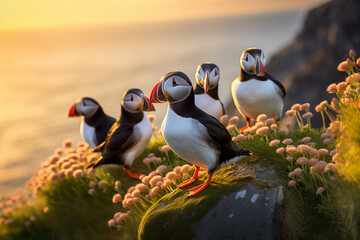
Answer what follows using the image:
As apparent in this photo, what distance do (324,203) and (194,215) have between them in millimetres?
1382

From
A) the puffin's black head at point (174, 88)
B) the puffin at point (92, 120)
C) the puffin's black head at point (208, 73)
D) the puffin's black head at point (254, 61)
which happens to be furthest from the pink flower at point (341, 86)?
the puffin at point (92, 120)

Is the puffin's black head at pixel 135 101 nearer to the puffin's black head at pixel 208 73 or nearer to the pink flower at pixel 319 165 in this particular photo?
the puffin's black head at pixel 208 73

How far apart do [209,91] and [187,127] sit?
6.02 feet

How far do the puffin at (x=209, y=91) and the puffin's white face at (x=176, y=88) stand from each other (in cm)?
121

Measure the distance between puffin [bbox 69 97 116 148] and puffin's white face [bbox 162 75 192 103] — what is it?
322cm

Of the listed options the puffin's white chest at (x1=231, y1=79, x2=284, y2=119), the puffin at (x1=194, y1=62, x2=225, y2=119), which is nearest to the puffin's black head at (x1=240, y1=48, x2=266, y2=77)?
Answer: the puffin's white chest at (x1=231, y1=79, x2=284, y2=119)

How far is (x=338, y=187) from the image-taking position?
445 cm

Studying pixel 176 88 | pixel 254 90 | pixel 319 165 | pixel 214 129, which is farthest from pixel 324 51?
pixel 176 88

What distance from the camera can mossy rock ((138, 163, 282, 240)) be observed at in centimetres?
415

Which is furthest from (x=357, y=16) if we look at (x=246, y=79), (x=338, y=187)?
(x=338, y=187)

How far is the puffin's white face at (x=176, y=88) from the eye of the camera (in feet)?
13.9

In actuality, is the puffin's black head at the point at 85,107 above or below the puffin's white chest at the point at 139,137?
above

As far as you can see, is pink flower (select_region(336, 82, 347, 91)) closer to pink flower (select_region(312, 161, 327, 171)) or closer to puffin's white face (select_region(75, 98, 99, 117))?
pink flower (select_region(312, 161, 327, 171))

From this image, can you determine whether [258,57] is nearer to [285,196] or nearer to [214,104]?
[214,104]
